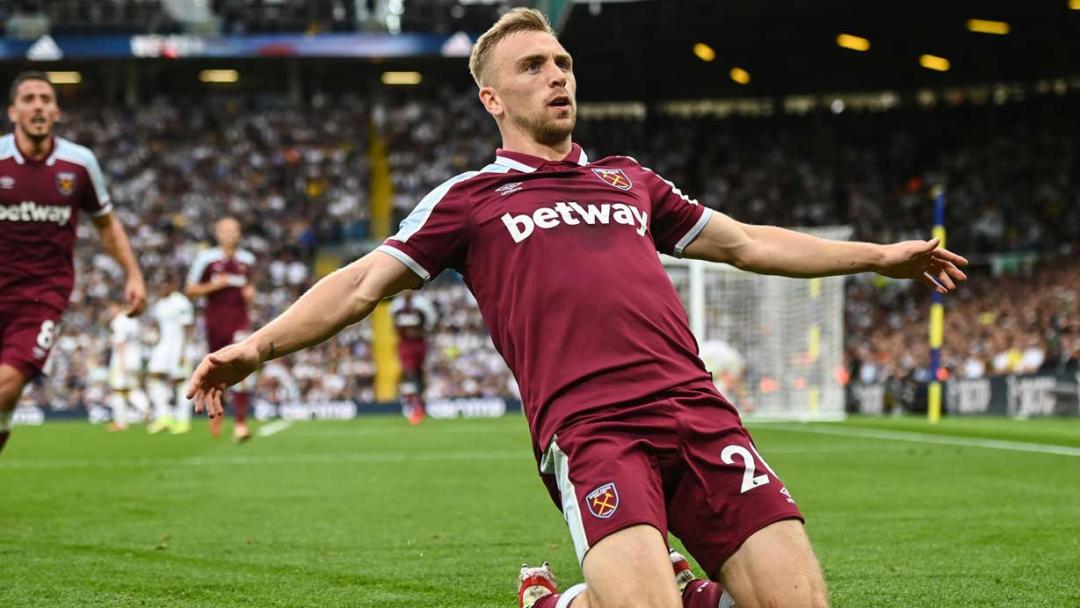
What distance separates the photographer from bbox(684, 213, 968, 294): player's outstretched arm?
4.32m

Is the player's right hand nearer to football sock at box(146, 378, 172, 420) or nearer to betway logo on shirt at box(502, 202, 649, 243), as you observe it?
betway logo on shirt at box(502, 202, 649, 243)

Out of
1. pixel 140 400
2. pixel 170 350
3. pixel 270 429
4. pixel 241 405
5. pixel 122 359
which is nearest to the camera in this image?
pixel 241 405

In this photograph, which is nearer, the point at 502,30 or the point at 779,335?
the point at 502,30

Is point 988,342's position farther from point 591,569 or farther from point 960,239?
point 591,569

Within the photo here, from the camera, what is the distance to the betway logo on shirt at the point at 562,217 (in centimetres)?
397

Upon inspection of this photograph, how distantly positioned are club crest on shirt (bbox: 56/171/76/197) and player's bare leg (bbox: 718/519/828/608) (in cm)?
560

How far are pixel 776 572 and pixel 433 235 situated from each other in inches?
55.2

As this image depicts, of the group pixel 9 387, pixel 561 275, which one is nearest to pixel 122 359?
pixel 9 387

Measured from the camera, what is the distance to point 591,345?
152 inches

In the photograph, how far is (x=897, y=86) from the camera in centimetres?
4106

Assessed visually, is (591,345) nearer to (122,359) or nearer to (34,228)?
(34,228)

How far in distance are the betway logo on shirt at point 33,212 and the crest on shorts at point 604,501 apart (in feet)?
17.8

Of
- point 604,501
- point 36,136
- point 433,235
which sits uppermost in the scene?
point 36,136

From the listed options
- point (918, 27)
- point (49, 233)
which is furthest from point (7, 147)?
point (918, 27)
